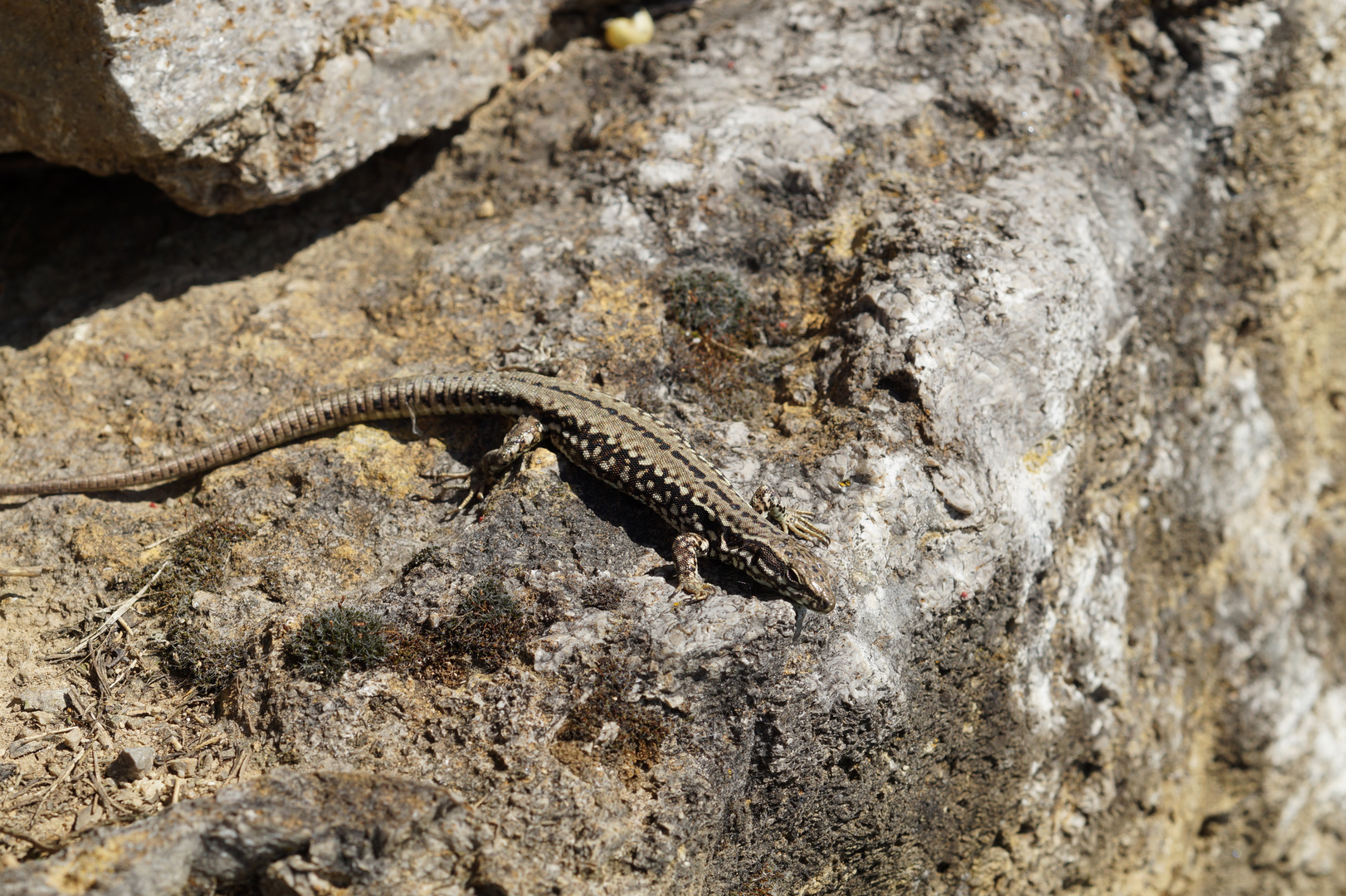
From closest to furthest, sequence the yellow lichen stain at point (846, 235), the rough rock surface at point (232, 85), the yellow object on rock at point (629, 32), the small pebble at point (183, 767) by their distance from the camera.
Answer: the small pebble at point (183, 767) → the rough rock surface at point (232, 85) → the yellow lichen stain at point (846, 235) → the yellow object on rock at point (629, 32)

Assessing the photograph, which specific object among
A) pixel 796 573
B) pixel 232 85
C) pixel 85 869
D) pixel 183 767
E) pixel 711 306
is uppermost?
pixel 232 85

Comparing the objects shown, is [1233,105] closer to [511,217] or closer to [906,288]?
[906,288]

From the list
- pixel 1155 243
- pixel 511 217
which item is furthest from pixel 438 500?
pixel 1155 243

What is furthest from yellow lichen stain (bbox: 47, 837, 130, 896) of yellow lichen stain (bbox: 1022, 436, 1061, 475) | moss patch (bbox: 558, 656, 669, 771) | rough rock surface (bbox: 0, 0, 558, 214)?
yellow lichen stain (bbox: 1022, 436, 1061, 475)

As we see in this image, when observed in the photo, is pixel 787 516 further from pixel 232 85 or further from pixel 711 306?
pixel 232 85

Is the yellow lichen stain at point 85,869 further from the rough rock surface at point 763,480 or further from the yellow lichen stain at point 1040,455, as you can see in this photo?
the yellow lichen stain at point 1040,455

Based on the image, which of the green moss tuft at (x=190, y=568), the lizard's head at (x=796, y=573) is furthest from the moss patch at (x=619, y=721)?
the green moss tuft at (x=190, y=568)

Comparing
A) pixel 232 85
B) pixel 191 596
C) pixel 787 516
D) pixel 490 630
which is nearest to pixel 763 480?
pixel 787 516
